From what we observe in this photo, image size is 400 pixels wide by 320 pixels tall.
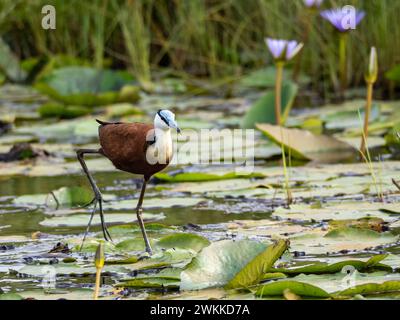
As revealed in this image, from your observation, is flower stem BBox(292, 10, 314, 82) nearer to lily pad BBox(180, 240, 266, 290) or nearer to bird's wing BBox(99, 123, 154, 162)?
bird's wing BBox(99, 123, 154, 162)

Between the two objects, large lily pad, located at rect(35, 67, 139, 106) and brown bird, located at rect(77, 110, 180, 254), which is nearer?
brown bird, located at rect(77, 110, 180, 254)

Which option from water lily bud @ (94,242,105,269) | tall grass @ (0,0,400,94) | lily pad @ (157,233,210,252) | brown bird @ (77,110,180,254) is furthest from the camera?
tall grass @ (0,0,400,94)

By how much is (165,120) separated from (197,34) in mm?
5531

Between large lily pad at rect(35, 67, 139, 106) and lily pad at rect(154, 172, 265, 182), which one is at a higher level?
large lily pad at rect(35, 67, 139, 106)

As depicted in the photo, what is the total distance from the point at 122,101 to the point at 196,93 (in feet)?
1.95

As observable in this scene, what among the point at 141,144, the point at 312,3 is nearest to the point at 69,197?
the point at 141,144

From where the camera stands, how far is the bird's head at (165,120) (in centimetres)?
299

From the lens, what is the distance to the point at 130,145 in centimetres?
321

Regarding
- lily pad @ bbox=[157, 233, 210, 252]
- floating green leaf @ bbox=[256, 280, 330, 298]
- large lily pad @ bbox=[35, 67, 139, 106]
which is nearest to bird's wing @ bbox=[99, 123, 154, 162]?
lily pad @ bbox=[157, 233, 210, 252]

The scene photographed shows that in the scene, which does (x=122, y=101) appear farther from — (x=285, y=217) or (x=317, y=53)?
(x=285, y=217)

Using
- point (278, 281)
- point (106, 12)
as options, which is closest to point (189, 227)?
point (278, 281)

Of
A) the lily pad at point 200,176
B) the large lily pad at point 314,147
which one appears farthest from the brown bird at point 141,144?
the large lily pad at point 314,147

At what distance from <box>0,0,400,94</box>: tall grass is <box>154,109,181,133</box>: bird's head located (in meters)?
4.09

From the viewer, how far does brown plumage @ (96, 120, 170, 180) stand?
10.4ft
